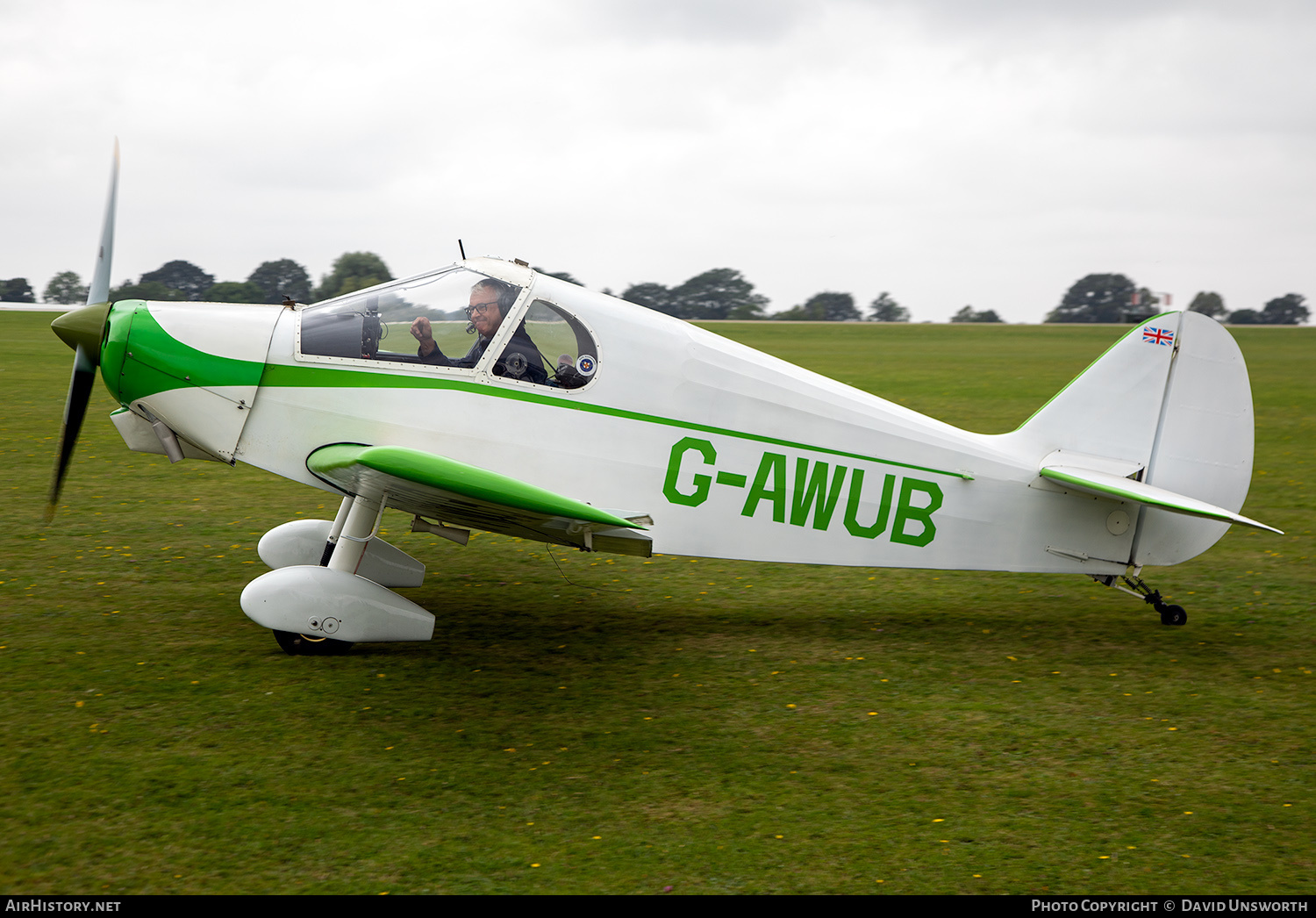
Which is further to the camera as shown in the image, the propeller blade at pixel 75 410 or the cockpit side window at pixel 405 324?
the cockpit side window at pixel 405 324

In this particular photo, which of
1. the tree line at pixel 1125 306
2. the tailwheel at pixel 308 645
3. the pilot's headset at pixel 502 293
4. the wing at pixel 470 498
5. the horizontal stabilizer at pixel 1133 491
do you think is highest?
the tree line at pixel 1125 306

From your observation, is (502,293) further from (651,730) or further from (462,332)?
(651,730)

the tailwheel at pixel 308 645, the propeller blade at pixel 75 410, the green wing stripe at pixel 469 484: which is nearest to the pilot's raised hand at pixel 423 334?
the green wing stripe at pixel 469 484

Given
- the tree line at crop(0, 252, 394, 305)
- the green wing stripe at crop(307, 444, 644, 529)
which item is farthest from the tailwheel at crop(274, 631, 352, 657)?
the tree line at crop(0, 252, 394, 305)

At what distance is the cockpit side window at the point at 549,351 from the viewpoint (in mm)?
6051

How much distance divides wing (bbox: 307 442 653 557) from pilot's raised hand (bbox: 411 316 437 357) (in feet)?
2.34

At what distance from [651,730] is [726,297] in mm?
51467

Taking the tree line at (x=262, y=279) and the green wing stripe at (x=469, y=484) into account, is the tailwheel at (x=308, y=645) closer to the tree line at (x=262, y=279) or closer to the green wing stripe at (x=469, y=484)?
the green wing stripe at (x=469, y=484)

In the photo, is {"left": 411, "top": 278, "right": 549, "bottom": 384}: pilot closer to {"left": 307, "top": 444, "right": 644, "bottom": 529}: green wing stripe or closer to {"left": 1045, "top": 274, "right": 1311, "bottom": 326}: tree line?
{"left": 307, "top": 444, "right": 644, "bottom": 529}: green wing stripe

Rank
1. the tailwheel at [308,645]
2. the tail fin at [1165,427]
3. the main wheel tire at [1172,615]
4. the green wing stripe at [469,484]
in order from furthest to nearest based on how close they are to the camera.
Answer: the main wheel tire at [1172,615] → the tail fin at [1165,427] → the tailwheel at [308,645] → the green wing stripe at [469,484]

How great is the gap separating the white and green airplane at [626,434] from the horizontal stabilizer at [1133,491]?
0.02 metres

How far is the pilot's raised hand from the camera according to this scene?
6.03 m

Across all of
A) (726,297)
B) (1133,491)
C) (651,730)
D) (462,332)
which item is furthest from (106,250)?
(726,297)

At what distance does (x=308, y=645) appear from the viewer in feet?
19.3
